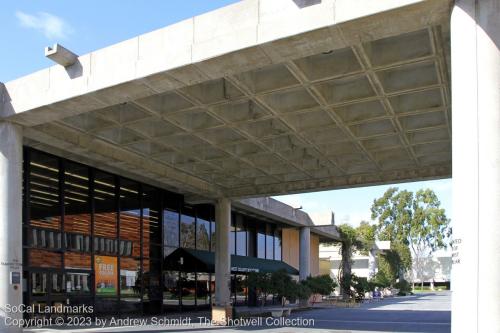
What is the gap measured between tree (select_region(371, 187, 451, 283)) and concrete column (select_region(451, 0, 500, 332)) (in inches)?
3344

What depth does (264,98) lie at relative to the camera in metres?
15.5

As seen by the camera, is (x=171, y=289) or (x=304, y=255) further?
(x=304, y=255)

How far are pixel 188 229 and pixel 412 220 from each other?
71483 mm

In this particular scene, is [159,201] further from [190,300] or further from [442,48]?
[442,48]

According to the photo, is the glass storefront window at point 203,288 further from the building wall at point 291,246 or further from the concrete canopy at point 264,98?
the building wall at point 291,246

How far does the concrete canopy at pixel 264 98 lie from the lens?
11297 millimetres

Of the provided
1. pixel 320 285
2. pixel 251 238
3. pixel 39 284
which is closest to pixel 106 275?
pixel 39 284

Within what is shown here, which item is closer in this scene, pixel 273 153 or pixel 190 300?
pixel 273 153

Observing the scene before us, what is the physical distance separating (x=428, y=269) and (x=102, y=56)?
98447 mm

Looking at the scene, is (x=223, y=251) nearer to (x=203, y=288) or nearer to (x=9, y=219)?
(x=203, y=288)

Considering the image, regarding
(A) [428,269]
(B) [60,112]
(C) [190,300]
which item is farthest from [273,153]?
(A) [428,269]

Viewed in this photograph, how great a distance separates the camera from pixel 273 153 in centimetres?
2106

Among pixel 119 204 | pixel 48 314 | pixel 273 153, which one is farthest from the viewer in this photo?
pixel 119 204

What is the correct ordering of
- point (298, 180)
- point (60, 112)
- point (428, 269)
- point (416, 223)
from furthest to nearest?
point (428, 269), point (416, 223), point (298, 180), point (60, 112)
